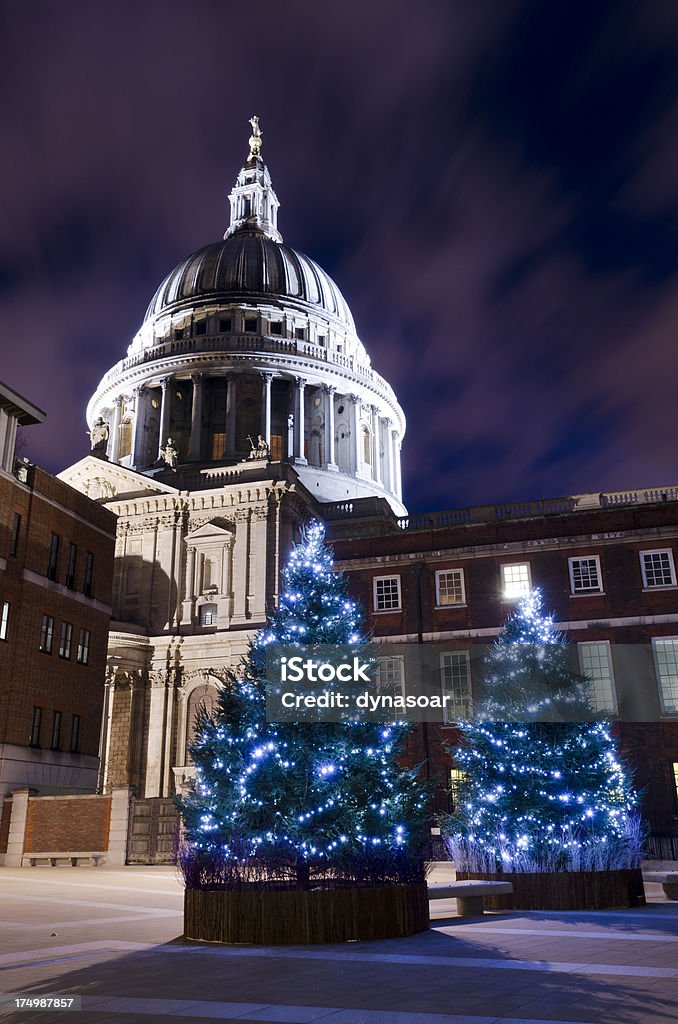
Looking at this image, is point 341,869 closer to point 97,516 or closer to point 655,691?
point 655,691

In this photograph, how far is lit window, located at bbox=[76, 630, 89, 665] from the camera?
40.7 m

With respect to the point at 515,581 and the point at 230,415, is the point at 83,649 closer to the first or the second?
the point at 515,581

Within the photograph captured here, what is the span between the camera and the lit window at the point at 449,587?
43.1m

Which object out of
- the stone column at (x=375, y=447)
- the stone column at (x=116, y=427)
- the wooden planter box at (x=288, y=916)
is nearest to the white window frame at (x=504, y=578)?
the wooden planter box at (x=288, y=916)

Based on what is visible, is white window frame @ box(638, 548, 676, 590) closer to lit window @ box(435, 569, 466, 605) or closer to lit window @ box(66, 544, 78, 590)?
lit window @ box(435, 569, 466, 605)

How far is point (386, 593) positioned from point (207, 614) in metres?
18.0

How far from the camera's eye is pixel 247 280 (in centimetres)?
9194

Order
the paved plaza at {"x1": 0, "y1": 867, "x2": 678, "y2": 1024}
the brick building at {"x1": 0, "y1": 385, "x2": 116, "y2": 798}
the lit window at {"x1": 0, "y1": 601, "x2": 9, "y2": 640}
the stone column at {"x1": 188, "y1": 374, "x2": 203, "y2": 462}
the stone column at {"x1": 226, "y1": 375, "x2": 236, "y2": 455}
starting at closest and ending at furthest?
the paved plaza at {"x1": 0, "y1": 867, "x2": 678, "y2": 1024}
the lit window at {"x1": 0, "y1": 601, "x2": 9, "y2": 640}
the brick building at {"x1": 0, "y1": 385, "x2": 116, "y2": 798}
the stone column at {"x1": 226, "y1": 375, "x2": 236, "y2": 455}
the stone column at {"x1": 188, "y1": 374, "x2": 203, "y2": 462}

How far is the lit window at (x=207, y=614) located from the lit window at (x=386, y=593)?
56.0 feet

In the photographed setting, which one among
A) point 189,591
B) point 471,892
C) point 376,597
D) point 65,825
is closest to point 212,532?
point 189,591

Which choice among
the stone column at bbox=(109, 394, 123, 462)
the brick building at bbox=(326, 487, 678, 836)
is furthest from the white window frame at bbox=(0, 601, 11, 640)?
the stone column at bbox=(109, 394, 123, 462)

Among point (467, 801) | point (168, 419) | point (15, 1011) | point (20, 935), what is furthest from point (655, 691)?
point (168, 419)

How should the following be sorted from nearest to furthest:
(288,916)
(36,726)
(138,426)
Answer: (288,916)
(36,726)
(138,426)

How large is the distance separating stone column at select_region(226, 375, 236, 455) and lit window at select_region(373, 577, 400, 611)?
115 ft
